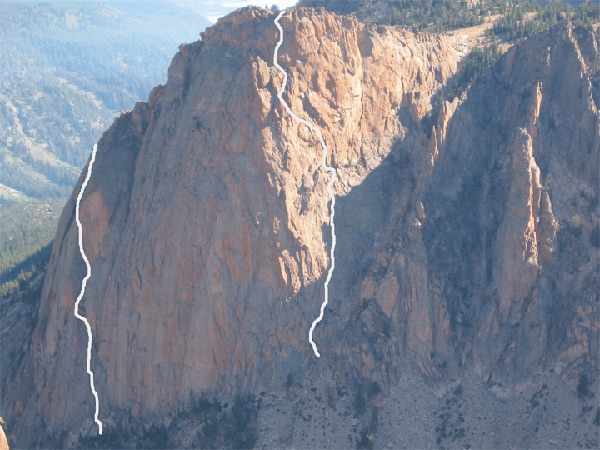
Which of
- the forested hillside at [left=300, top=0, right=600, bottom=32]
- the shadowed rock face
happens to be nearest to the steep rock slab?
the shadowed rock face

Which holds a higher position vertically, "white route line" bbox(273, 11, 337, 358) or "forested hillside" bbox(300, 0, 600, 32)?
"forested hillside" bbox(300, 0, 600, 32)

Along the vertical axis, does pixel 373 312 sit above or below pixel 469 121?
below

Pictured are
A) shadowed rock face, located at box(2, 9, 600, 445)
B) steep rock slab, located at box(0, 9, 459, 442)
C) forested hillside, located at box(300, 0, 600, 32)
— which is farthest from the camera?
forested hillside, located at box(300, 0, 600, 32)

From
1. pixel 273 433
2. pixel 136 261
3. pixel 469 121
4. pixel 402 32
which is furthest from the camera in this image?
pixel 402 32

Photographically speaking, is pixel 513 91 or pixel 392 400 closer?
pixel 392 400

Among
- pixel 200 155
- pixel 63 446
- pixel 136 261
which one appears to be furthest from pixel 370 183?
pixel 63 446

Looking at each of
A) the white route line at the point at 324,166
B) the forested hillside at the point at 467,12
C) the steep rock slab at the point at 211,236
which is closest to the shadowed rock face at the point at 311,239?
the steep rock slab at the point at 211,236

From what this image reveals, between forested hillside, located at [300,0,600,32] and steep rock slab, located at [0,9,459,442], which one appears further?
forested hillside, located at [300,0,600,32]

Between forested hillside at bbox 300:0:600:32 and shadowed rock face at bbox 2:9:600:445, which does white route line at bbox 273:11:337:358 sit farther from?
forested hillside at bbox 300:0:600:32

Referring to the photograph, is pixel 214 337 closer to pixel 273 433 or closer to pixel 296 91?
pixel 273 433

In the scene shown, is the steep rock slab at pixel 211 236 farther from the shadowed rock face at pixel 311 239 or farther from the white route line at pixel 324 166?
the white route line at pixel 324 166
